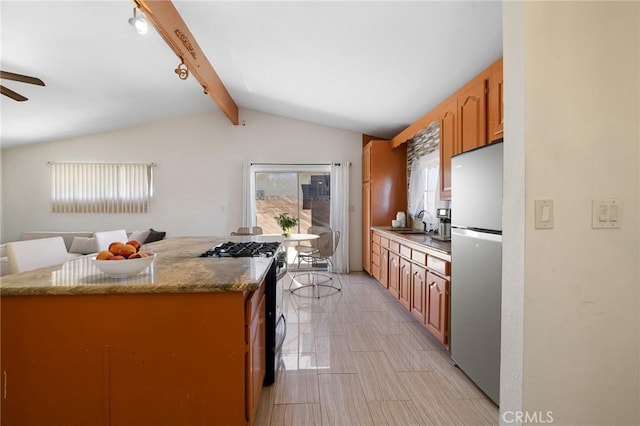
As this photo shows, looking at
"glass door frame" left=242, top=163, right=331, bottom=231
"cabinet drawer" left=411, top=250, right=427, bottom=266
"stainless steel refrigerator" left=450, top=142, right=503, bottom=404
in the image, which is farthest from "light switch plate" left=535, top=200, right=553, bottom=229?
"glass door frame" left=242, top=163, right=331, bottom=231

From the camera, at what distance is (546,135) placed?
110 cm

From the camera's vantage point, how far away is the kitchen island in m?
1.14

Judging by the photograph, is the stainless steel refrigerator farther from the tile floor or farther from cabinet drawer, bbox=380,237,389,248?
cabinet drawer, bbox=380,237,389,248

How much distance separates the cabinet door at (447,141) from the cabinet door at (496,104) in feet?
1.66

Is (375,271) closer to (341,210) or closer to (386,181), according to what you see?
(341,210)

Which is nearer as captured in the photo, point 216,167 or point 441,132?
point 441,132

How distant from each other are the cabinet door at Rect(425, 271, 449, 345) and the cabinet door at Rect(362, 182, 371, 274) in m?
2.30

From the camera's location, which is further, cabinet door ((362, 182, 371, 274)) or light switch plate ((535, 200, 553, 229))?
cabinet door ((362, 182, 371, 274))

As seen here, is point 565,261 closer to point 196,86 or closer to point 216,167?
point 196,86

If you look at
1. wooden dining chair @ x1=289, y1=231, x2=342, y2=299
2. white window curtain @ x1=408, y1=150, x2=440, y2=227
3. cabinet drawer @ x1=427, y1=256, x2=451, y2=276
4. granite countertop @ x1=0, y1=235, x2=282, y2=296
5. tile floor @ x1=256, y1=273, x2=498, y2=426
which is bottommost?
tile floor @ x1=256, y1=273, x2=498, y2=426

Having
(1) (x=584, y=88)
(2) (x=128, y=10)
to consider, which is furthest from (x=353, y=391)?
(2) (x=128, y=10)

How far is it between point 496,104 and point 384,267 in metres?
2.34

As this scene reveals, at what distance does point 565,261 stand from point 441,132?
2223 millimetres

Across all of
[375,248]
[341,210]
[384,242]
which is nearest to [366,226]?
[341,210]
